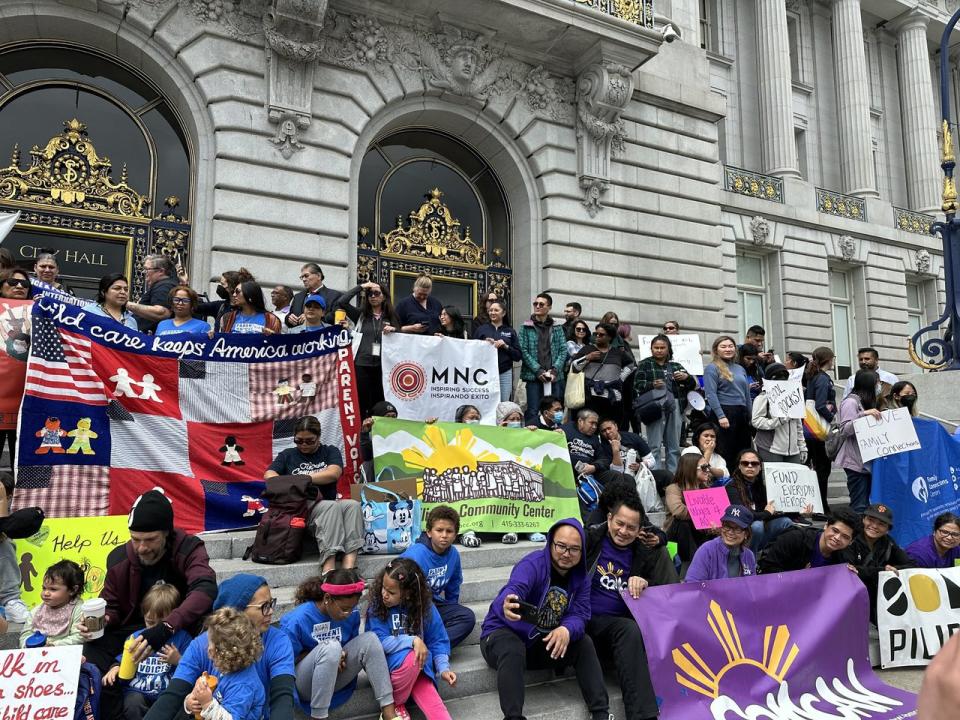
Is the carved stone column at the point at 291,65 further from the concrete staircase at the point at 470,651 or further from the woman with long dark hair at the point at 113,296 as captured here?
the concrete staircase at the point at 470,651

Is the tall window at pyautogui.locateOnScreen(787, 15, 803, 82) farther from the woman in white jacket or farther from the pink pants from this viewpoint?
the pink pants

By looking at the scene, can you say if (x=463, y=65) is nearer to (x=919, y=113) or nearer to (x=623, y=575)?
(x=623, y=575)

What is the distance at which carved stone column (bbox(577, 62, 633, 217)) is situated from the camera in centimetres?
1446

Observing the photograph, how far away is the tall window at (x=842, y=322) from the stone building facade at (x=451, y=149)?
4.71 ft

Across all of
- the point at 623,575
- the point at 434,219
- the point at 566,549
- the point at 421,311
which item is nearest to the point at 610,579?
the point at 623,575

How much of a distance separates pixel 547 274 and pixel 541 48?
15.0ft

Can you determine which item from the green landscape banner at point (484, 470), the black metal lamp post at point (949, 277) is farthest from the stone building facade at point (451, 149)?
the green landscape banner at point (484, 470)

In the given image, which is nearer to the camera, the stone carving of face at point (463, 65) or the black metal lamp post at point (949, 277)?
the black metal lamp post at point (949, 277)

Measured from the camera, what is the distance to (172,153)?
11.9 metres

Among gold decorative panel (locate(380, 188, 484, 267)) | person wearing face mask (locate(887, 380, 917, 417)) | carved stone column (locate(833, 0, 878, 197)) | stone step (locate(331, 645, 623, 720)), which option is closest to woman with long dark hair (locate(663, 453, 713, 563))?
stone step (locate(331, 645, 623, 720))

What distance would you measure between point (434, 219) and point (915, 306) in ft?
68.9

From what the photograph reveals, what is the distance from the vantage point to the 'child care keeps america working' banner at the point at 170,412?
5965 millimetres

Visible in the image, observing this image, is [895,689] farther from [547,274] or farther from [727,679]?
[547,274]

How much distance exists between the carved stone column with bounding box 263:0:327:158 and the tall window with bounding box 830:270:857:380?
19096 millimetres
